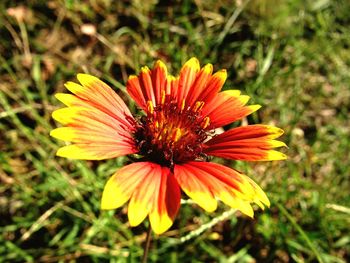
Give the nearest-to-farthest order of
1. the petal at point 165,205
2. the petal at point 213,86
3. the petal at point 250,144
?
the petal at point 165,205
the petal at point 250,144
the petal at point 213,86

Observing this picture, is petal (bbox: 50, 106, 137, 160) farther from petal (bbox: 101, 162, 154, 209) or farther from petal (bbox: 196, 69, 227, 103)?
petal (bbox: 196, 69, 227, 103)

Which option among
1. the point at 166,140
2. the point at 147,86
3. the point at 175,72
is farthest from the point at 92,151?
the point at 175,72

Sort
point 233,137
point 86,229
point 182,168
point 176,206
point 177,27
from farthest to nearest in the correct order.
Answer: point 177,27
point 86,229
point 233,137
point 182,168
point 176,206

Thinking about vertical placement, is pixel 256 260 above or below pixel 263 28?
below

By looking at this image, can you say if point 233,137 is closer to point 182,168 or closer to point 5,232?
point 182,168

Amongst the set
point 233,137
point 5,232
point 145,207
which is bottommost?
point 5,232

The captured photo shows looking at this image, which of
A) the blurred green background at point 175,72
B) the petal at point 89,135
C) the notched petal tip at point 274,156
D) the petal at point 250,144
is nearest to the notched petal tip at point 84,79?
the petal at point 89,135

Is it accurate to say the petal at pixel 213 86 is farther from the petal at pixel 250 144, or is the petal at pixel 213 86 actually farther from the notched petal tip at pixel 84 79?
the notched petal tip at pixel 84 79

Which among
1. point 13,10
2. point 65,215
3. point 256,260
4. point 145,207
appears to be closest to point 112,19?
point 13,10
